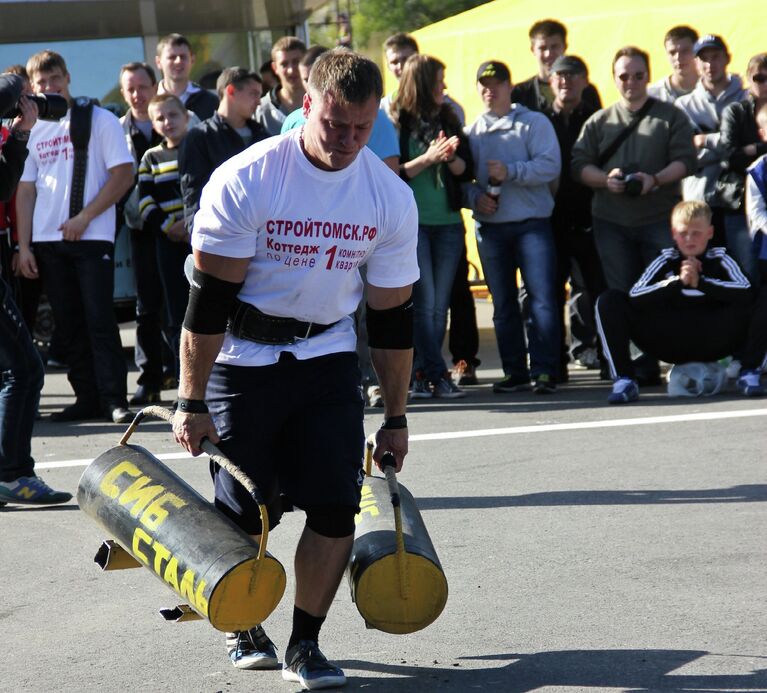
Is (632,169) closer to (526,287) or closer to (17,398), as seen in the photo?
(526,287)

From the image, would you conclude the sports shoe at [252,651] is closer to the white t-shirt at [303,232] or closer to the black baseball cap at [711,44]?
the white t-shirt at [303,232]

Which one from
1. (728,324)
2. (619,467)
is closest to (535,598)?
(619,467)

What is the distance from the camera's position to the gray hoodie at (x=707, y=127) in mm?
9727

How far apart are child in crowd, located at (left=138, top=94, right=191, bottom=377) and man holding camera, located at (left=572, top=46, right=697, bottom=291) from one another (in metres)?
2.68

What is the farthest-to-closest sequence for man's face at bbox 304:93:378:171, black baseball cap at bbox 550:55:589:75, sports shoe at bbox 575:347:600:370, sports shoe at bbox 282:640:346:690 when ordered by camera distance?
sports shoe at bbox 575:347:600:370 → black baseball cap at bbox 550:55:589:75 → sports shoe at bbox 282:640:346:690 → man's face at bbox 304:93:378:171

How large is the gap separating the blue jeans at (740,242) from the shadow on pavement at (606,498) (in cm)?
337

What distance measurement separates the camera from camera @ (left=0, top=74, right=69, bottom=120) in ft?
19.0

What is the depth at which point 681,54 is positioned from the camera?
10.4m

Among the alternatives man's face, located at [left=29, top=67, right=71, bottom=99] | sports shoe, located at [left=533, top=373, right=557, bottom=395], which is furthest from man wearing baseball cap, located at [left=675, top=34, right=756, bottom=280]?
man's face, located at [left=29, top=67, right=71, bottom=99]

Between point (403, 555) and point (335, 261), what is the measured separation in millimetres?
893

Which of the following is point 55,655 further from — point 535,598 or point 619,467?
point 619,467

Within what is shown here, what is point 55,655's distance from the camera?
14.8ft

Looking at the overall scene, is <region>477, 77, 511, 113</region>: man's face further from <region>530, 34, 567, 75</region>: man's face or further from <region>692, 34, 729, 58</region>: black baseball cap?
<region>692, 34, 729, 58</region>: black baseball cap

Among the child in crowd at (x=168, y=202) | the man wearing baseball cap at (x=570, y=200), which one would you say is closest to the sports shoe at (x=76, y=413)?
the child in crowd at (x=168, y=202)
